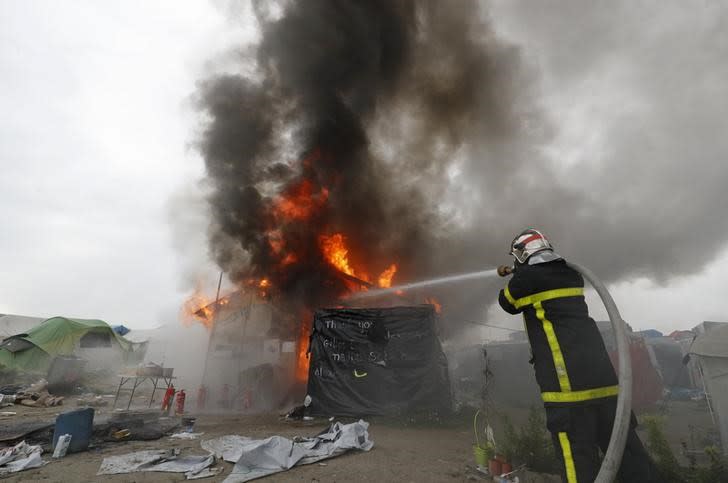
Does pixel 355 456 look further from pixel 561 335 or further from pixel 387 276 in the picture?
pixel 387 276

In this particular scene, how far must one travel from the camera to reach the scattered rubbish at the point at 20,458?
189 inches

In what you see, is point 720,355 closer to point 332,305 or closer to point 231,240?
point 332,305

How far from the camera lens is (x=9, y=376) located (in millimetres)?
13828

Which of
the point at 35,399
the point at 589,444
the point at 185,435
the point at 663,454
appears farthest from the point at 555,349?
the point at 35,399

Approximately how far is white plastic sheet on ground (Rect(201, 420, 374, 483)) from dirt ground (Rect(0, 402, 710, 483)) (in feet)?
0.45

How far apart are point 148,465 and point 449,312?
1790 centimetres

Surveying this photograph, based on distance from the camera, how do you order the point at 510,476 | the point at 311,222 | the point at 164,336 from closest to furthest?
the point at 510,476 < the point at 311,222 < the point at 164,336

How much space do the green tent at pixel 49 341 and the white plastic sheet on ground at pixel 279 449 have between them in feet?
47.8

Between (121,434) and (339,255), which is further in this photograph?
(339,255)

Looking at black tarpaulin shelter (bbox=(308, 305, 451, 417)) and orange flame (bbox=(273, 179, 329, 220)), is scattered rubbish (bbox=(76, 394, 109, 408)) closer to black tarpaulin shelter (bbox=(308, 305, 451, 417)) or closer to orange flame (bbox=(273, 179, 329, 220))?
black tarpaulin shelter (bbox=(308, 305, 451, 417))

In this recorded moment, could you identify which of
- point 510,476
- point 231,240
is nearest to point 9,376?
point 231,240

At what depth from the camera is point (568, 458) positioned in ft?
9.31

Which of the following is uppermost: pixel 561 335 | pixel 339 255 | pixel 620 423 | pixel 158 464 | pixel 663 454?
pixel 339 255

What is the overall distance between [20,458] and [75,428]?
68 centimetres
